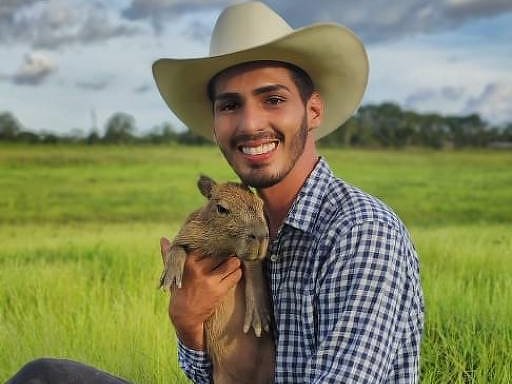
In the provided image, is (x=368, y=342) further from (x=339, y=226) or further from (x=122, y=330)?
(x=122, y=330)

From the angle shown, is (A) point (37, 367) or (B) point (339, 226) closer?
(B) point (339, 226)

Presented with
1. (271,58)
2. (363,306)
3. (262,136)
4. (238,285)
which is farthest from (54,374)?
(271,58)

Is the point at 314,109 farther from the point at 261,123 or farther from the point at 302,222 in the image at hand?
the point at 302,222

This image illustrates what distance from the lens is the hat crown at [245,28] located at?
396 centimetres

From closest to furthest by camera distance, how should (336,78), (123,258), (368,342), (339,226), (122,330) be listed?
(368,342)
(339,226)
(336,78)
(122,330)
(123,258)

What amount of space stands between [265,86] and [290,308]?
40.2 inches

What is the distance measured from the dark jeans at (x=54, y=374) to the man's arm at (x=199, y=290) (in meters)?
0.47

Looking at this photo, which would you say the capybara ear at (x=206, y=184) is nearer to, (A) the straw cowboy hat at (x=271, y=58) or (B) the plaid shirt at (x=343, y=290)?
(A) the straw cowboy hat at (x=271, y=58)

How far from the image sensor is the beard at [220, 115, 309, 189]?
12.6 feet

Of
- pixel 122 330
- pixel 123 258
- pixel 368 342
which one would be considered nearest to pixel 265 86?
pixel 368 342

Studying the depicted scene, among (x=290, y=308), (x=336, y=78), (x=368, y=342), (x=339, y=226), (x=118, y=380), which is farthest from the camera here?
(x=336, y=78)

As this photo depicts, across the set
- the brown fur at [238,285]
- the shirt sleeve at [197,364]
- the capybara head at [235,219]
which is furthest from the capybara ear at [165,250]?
the shirt sleeve at [197,364]

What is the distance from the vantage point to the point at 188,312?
4.09 m

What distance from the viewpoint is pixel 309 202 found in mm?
3736
